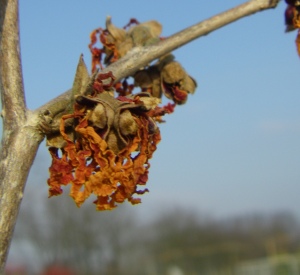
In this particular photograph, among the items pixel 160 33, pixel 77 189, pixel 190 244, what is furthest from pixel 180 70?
pixel 190 244

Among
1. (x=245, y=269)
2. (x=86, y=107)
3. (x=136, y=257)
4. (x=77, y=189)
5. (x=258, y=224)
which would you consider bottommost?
(x=77, y=189)

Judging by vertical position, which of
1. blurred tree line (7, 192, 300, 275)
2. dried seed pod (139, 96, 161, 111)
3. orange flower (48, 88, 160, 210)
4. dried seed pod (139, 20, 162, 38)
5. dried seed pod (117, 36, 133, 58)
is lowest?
orange flower (48, 88, 160, 210)

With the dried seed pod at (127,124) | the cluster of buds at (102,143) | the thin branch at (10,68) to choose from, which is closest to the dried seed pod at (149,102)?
the cluster of buds at (102,143)

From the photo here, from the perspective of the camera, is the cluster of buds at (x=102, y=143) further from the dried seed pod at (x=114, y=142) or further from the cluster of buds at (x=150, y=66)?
the cluster of buds at (x=150, y=66)

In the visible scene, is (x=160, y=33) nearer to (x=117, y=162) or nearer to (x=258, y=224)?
(x=117, y=162)

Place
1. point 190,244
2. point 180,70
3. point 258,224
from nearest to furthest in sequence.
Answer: point 180,70 < point 190,244 < point 258,224

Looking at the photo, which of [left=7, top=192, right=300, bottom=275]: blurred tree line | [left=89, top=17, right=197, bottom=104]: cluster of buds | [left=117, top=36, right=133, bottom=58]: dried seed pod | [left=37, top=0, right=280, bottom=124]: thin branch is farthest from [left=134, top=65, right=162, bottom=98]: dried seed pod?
[left=7, top=192, right=300, bottom=275]: blurred tree line

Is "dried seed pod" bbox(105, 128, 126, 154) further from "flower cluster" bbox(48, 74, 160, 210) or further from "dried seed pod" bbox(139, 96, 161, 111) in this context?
"dried seed pod" bbox(139, 96, 161, 111)

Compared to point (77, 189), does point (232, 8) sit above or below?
above
